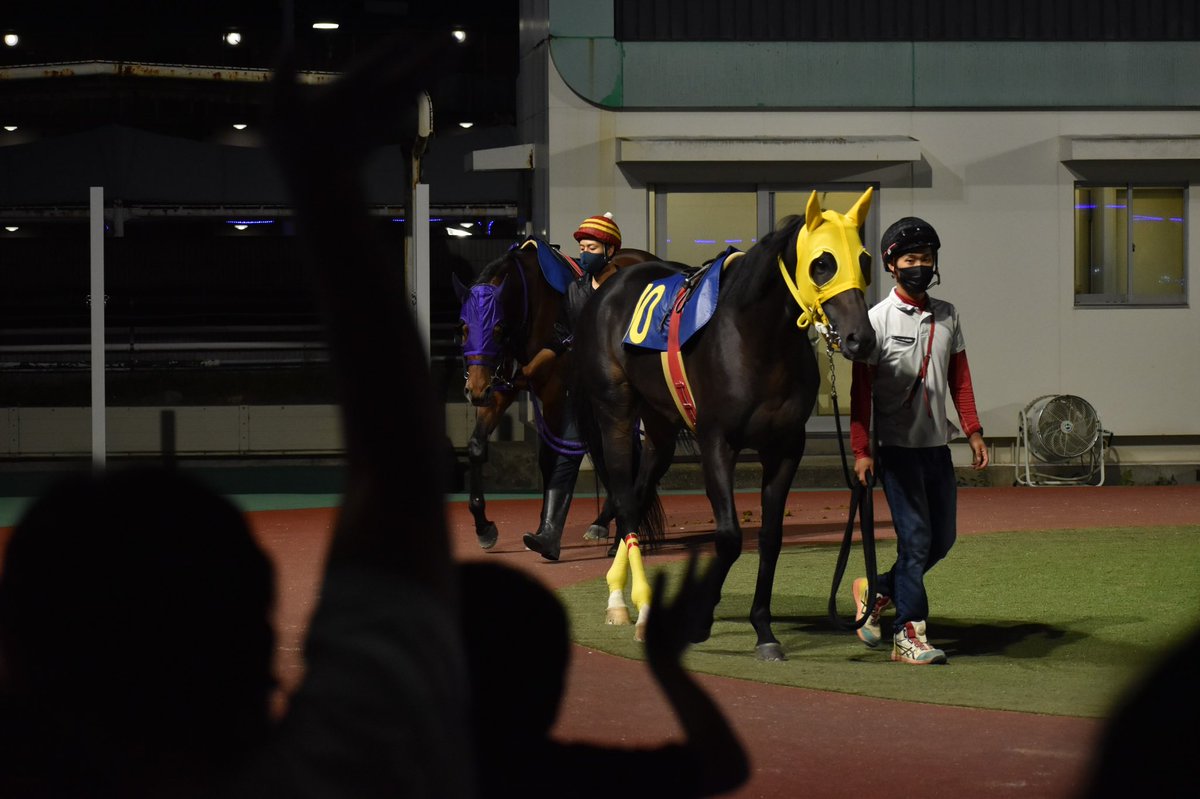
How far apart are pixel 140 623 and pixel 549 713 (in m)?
0.52

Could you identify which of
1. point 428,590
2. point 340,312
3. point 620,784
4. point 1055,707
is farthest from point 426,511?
Answer: point 1055,707

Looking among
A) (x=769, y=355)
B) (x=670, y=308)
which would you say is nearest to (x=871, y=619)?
(x=769, y=355)

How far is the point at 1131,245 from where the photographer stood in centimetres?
1905

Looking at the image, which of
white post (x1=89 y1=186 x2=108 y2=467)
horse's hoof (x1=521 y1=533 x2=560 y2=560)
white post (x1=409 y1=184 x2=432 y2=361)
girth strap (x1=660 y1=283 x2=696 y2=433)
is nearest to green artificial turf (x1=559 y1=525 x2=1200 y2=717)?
horse's hoof (x1=521 y1=533 x2=560 y2=560)

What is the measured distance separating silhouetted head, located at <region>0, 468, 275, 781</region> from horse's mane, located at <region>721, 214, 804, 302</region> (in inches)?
256

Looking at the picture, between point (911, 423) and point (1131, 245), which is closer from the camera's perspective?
point (911, 423)

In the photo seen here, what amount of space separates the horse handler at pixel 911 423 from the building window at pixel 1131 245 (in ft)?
39.5

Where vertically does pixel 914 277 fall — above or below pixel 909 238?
below

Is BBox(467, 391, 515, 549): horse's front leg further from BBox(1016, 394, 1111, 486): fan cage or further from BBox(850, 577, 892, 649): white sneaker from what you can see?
BBox(1016, 394, 1111, 486): fan cage

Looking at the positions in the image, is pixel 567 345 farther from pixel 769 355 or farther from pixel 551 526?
pixel 769 355

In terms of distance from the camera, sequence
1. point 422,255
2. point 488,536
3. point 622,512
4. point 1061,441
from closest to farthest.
Result: point 622,512 < point 488,536 < point 422,255 < point 1061,441

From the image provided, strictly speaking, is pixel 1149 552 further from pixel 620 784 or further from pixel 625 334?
pixel 620 784

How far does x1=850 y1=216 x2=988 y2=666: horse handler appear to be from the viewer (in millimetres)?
7496

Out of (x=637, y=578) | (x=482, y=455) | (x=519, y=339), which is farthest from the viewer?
(x=482, y=455)
